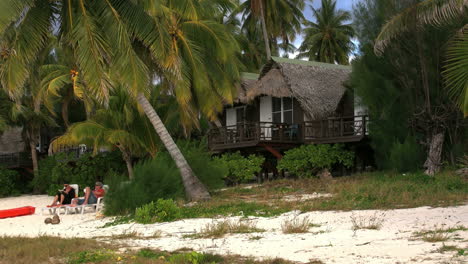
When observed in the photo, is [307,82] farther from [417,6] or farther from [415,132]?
[417,6]

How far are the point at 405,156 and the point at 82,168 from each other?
15159mm

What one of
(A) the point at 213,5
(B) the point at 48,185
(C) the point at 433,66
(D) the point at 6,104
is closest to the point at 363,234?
(C) the point at 433,66

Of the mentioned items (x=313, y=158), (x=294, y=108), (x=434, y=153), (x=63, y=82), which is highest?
(x=63, y=82)

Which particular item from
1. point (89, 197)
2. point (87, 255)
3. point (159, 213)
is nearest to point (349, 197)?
point (159, 213)

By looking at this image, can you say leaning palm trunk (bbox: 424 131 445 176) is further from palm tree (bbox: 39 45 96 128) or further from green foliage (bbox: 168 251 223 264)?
green foliage (bbox: 168 251 223 264)

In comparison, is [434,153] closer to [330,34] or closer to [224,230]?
[224,230]

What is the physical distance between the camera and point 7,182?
104 feet

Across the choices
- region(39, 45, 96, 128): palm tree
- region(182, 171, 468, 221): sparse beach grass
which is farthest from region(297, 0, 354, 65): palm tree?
region(182, 171, 468, 221): sparse beach grass

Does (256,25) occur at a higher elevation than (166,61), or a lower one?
higher

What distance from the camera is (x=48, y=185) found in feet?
99.6

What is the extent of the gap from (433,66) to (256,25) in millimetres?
19854

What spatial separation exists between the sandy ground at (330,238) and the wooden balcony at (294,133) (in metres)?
9.99

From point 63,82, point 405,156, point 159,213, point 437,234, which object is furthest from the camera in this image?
point 63,82

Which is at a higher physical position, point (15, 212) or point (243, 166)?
point (243, 166)
